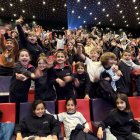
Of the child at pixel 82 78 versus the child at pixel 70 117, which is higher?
the child at pixel 82 78

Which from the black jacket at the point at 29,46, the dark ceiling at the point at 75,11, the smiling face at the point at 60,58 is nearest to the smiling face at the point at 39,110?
the smiling face at the point at 60,58

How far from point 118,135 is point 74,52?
2181mm

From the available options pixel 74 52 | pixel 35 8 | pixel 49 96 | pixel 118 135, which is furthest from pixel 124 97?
pixel 35 8

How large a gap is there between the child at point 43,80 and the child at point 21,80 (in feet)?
0.53

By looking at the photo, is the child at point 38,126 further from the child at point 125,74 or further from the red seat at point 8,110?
the child at point 125,74

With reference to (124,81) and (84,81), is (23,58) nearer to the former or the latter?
(84,81)

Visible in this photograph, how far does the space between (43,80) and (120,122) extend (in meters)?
1.07

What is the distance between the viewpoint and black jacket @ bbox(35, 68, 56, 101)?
10.8 feet

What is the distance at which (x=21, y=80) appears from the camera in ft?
9.76

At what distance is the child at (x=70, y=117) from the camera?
10.1ft

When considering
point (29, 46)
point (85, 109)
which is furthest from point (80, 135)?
point (29, 46)

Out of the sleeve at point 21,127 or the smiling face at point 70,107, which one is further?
the smiling face at point 70,107

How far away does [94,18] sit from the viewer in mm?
16891

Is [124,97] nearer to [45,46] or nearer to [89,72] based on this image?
[89,72]
